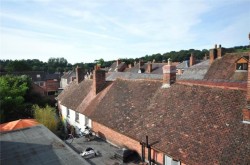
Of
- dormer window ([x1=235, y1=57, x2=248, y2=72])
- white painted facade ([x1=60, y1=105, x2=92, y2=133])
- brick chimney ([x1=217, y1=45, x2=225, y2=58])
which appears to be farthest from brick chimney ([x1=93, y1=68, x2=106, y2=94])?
brick chimney ([x1=217, y1=45, x2=225, y2=58])

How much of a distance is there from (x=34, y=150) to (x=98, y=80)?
13.5 meters

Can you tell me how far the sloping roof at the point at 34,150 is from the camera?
974 centimetres

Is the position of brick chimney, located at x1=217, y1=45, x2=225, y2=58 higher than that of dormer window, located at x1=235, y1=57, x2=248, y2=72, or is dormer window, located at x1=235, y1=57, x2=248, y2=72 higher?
brick chimney, located at x1=217, y1=45, x2=225, y2=58

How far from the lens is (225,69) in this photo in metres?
25.0

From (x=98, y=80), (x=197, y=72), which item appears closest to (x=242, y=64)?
(x=197, y=72)

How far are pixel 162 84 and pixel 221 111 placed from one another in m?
6.47

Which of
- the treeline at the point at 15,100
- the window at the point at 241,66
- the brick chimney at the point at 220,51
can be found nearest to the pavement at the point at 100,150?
the treeline at the point at 15,100

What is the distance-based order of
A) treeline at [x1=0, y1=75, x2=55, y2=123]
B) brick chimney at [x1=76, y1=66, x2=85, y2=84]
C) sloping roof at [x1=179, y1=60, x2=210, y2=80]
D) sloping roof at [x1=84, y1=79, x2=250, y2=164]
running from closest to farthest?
1. sloping roof at [x1=84, y1=79, x2=250, y2=164]
2. treeline at [x1=0, y1=75, x2=55, y2=123]
3. sloping roof at [x1=179, y1=60, x2=210, y2=80]
4. brick chimney at [x1=76, y1=66, x2=85, y2=84]

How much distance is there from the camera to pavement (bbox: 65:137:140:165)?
46.3ft

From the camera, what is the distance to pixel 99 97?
22375 millimetres

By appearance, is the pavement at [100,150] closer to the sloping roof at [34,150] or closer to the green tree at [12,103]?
the sloping roof at [34,150]

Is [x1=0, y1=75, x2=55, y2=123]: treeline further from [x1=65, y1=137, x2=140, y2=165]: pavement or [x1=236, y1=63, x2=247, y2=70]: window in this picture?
[x1=236, y1=63, x2=247, y2=70]: window

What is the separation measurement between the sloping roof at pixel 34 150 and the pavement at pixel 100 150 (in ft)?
8.33

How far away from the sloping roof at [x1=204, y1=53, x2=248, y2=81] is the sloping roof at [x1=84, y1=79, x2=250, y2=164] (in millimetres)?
10139
